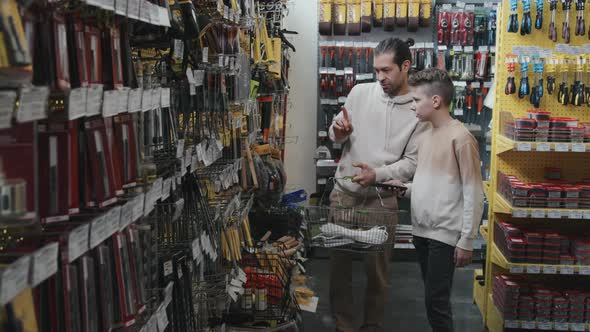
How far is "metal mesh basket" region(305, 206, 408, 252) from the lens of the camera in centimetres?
353

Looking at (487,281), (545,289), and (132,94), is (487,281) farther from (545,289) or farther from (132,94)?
(132,94)

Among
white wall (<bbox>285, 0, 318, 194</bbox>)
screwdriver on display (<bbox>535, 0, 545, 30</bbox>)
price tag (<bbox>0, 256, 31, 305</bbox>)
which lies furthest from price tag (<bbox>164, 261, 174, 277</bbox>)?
white wall (<bbox>285, 0, 318, 194</bbox>)

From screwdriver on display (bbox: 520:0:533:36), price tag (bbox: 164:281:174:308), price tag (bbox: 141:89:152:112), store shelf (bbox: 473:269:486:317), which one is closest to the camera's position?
price tag (bbox: 141:89:152:112)

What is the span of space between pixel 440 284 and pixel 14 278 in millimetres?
2589

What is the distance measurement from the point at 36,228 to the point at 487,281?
426 centimetres

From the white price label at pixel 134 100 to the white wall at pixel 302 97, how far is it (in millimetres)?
5562

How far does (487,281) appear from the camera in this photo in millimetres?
5020

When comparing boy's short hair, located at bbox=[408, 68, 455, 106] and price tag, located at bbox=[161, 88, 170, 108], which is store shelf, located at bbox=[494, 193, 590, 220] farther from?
price tag, located at bbox=[161, 88, 170, 108]

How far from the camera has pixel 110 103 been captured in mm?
1664

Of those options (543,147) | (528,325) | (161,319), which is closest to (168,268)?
(161,319)

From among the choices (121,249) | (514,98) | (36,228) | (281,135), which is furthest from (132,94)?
(281,135)

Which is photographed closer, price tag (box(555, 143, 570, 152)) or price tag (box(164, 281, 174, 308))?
price tag (box(164, 281, 174, 308))

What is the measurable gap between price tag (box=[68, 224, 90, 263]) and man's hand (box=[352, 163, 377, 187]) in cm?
244

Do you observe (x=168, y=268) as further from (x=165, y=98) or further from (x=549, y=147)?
(x=549, y=147)
